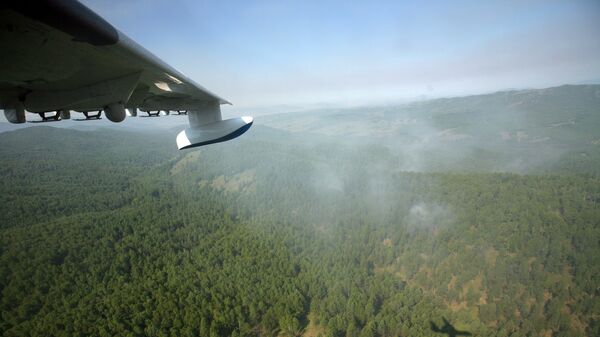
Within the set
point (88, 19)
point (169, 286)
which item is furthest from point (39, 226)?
point (88, 19)

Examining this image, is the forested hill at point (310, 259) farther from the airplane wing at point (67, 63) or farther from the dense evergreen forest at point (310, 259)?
the airplane wing at point (67, 63)

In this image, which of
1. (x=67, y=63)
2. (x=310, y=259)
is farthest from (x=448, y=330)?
(x=67, y=63)

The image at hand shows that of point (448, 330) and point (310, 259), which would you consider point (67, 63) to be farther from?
point (310, 259)

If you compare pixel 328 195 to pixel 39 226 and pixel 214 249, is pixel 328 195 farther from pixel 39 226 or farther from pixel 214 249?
pixel 39 226

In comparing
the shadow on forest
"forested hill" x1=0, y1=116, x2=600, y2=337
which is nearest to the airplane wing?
"forested hill" x1=0, y1=116, x2=600, y2=337

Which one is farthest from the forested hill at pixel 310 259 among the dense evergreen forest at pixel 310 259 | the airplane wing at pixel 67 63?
the airplane wing at pixel 67 63

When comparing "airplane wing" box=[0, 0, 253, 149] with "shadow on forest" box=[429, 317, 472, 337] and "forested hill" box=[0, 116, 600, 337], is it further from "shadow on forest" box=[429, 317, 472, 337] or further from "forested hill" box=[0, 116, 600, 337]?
"shadow on forest" box=[429, 317, 472, 337]

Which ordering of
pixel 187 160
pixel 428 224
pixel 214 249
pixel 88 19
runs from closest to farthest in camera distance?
pixel 88 19 < pixel 214 249 < pixel 428 224 < pixel 187 160
